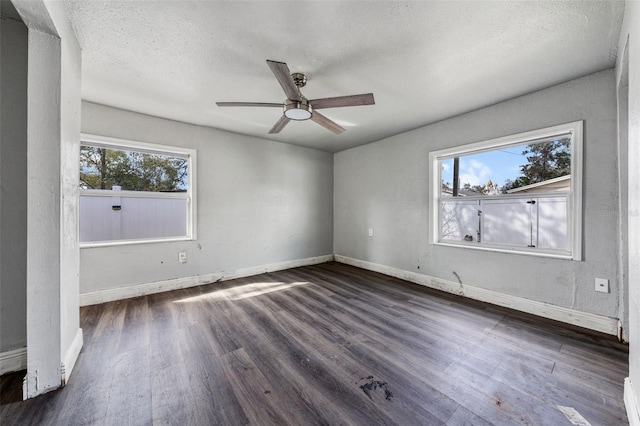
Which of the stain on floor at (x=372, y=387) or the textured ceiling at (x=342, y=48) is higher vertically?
the textured ceiling at (x=342, y=48)

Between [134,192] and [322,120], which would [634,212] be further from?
[134,192]

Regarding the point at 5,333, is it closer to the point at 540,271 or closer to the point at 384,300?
the point at 384,300

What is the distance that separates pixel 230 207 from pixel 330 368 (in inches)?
111

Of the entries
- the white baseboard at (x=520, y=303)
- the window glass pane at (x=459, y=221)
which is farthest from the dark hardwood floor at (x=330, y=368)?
the window glass pane at (x=459, y=221)

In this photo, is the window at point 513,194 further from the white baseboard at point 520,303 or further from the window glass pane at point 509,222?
the white baseboard at point 520,303

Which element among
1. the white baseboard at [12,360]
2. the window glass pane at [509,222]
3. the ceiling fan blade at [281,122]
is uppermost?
the ceiling fan blade at [281,122]

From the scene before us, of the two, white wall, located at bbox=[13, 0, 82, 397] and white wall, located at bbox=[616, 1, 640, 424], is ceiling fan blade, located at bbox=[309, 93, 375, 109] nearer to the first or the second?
white wall, located at bbox=[616, 1, 640, 424]

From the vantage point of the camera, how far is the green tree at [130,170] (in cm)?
283

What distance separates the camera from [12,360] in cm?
159

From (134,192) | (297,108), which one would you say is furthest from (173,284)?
(297,108)

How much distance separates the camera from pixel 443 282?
3.24 metres

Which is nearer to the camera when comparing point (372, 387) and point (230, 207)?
point (372, 387)

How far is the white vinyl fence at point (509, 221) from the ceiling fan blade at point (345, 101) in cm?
207

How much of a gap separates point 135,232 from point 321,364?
2903 mm
